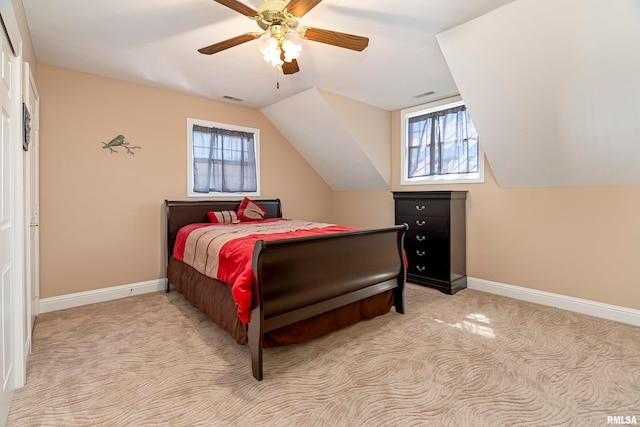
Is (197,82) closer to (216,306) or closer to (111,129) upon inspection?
(111,129)

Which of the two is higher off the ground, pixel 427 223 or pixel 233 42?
pixel 233 42

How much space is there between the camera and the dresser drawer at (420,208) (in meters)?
Result: 3.84

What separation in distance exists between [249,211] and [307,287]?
90.4 inches

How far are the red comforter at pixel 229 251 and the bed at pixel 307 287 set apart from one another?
71mm

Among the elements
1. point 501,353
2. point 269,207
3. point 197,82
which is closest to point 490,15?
point 501,353

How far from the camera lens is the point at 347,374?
211 cm

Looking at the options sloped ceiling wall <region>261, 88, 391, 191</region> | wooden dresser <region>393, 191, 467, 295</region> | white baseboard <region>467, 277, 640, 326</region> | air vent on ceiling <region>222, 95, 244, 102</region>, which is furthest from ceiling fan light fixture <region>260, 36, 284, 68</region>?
white baseboard <region>467, 277, 640, 326</region>

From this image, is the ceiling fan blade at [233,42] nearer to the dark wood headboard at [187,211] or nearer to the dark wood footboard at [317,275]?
the dark wood footboard at [317,275]

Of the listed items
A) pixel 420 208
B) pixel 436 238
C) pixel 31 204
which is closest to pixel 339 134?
pixel 420 208

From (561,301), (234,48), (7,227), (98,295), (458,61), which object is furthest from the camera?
(98,295)

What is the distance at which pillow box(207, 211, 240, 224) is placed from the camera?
413 cm

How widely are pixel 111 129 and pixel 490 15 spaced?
3.92 m

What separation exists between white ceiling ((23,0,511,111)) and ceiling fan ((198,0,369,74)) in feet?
0.89

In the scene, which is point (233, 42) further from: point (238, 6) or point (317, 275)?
point (317, 275)
